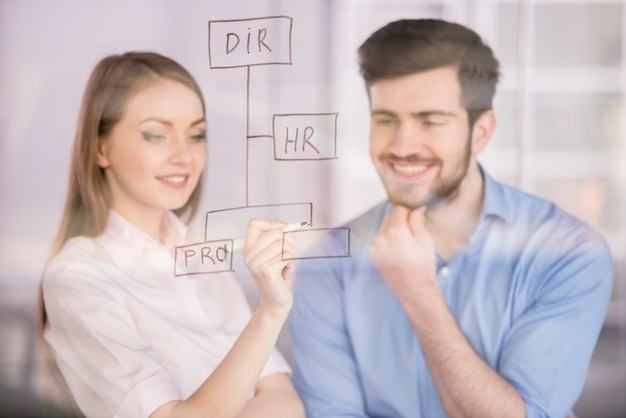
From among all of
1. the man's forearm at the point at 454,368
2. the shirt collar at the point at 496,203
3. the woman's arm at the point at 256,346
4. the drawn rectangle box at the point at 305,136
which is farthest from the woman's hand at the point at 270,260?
the shirt collar at the point at 496,203

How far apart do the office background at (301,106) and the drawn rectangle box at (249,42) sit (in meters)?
0.02

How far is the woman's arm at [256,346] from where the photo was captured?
4.34ft

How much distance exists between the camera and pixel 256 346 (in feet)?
4.42

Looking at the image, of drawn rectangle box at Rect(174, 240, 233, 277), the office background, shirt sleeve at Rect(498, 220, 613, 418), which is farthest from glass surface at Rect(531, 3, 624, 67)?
drawn rectangle box at Rect(174, 240, 233, 277)

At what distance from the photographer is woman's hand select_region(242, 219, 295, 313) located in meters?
1.38

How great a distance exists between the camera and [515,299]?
1476 mm

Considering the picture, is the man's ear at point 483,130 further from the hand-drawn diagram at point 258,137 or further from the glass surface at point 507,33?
the hand-drawn diagram at point 258,137

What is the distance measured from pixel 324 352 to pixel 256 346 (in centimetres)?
19

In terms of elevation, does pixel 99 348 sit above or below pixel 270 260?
below

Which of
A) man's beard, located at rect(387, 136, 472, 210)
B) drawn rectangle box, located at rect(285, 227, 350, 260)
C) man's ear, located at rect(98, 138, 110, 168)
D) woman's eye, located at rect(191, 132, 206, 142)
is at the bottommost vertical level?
drawn rectangle box, located at rect(285, 227, 350, 260)

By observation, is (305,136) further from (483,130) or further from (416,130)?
(483,130)

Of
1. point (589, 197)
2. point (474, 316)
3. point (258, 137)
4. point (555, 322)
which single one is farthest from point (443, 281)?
A: point (258, 137)

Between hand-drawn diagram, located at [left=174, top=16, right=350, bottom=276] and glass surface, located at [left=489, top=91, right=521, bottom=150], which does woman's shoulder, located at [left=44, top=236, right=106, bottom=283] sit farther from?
glass surface, located at [left=489, top=91, right=521, bottom=150]

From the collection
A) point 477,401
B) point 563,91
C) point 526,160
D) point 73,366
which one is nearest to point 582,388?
point 477,401
